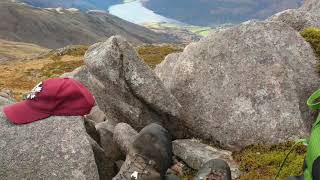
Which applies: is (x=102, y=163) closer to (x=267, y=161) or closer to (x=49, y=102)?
(x=49, y=102)

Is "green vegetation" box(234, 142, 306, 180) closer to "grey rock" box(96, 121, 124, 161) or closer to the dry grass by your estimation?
"grey rock" box(96, 121, 124, 161)

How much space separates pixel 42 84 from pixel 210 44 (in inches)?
394

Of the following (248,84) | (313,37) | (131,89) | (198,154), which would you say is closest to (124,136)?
Answer: (131,89)

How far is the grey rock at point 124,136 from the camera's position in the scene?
778 inches

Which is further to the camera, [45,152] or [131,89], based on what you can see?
[131,89]

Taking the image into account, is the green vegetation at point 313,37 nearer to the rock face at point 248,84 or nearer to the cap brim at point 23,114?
the rock face at point 248,84

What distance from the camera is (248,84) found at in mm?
22516

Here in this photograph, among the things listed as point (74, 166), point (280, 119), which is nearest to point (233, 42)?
point (280, 119)

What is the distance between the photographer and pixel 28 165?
15812 millimetres

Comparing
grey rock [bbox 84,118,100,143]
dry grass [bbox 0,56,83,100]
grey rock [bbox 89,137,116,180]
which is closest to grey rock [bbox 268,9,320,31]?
grey rock [bbox 84,118,100,143]

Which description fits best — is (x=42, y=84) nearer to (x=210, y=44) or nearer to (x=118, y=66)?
(x=118, y=66)

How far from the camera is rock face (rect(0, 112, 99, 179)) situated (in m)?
15.8

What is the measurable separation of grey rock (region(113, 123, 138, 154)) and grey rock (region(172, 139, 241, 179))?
2146 mm

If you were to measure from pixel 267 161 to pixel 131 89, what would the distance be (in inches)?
267
